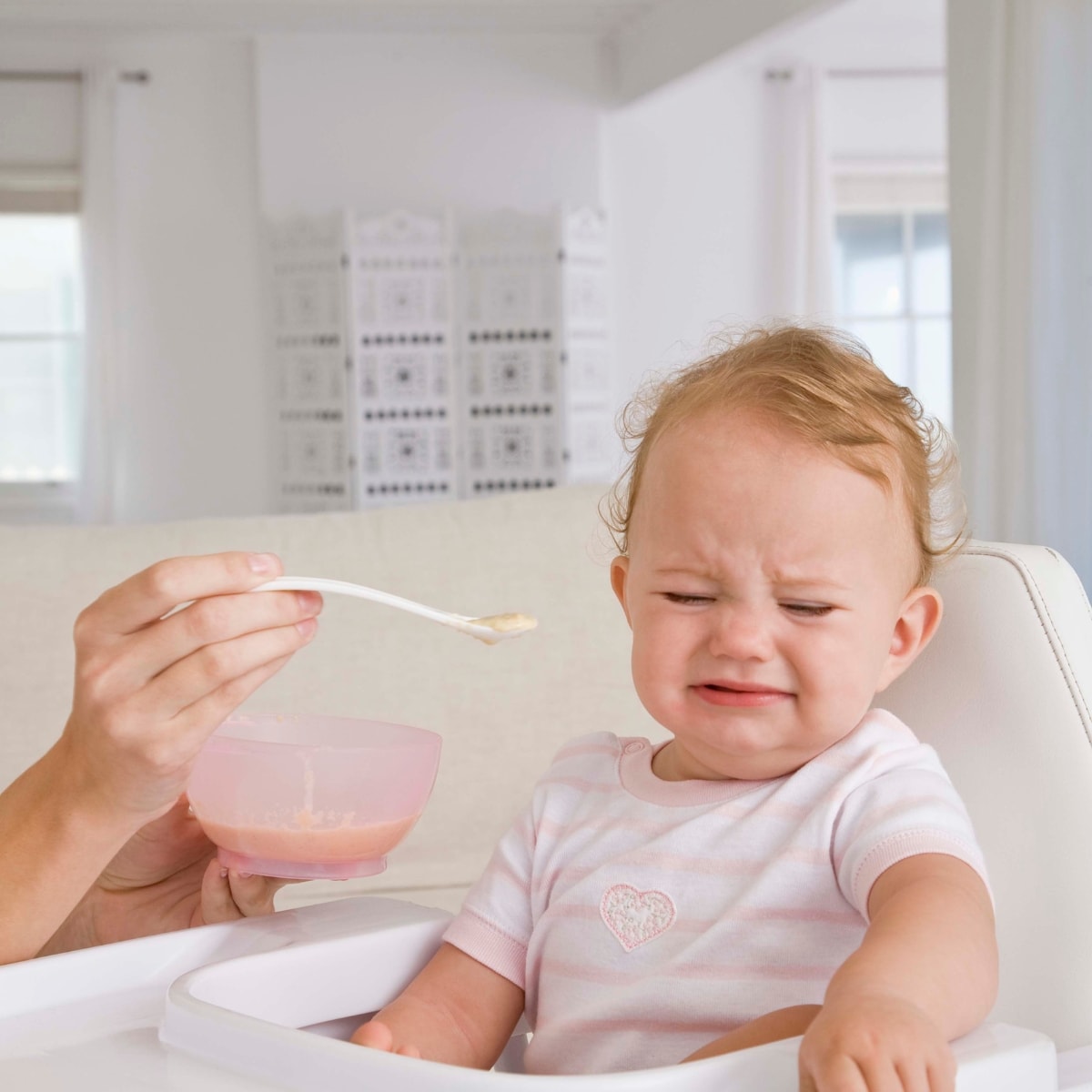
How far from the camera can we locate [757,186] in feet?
21.4

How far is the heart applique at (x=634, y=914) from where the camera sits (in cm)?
89

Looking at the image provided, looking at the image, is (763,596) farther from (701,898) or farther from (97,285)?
(97,285)

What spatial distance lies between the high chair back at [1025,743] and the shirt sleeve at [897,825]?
0.10m

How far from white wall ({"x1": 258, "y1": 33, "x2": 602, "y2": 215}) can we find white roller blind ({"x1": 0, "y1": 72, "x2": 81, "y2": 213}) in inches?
33.8

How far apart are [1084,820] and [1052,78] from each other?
8.51 feet

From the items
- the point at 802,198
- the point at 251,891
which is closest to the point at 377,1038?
the point at 251,891

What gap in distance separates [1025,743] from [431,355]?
17.6 ft

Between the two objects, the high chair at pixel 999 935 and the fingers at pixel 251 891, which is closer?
the high chair at pixel 999 935

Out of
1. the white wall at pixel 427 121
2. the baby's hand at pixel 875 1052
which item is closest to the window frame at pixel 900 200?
the white wall at pixel 427 121

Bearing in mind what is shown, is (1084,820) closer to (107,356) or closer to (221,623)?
(221,623)

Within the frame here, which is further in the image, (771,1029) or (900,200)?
(900,200)

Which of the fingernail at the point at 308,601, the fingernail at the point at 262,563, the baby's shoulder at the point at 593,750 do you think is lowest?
the baby's shoulder at the point at 593,750

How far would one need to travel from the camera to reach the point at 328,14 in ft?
19.3

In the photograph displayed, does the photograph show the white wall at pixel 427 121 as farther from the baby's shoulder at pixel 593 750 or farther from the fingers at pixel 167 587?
the fingers at pixel 167 587
